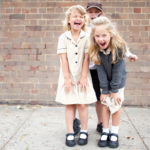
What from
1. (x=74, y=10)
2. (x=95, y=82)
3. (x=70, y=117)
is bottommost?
(x=70, y=117)

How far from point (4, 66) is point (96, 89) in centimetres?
252

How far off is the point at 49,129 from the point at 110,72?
4.56 ft

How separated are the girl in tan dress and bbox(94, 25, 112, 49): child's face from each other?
26 cm

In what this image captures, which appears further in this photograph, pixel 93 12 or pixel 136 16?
pixel 136 16

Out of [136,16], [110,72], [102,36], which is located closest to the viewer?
[102,36]

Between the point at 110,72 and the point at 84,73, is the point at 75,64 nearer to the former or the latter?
the point at 84,73

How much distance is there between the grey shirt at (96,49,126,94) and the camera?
227 centimetres

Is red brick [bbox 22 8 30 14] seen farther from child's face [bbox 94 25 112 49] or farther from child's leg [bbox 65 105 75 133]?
child's leg [bbox 65 105 75 133]

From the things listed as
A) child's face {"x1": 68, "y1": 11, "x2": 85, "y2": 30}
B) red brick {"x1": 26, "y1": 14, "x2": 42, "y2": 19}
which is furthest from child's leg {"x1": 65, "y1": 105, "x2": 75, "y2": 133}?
red brick {"x1": 26, "y1": 14, "x2": 42, "y2": 19}

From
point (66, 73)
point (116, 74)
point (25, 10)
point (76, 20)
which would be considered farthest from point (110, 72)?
point (25, 10)

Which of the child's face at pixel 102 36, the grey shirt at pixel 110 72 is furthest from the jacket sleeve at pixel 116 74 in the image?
the child's face at pixel 102 36

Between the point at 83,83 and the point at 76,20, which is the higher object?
the point at 76,20

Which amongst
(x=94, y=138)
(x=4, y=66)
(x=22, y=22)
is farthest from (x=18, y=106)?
(x=94, y=138)

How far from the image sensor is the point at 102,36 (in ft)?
7.22
